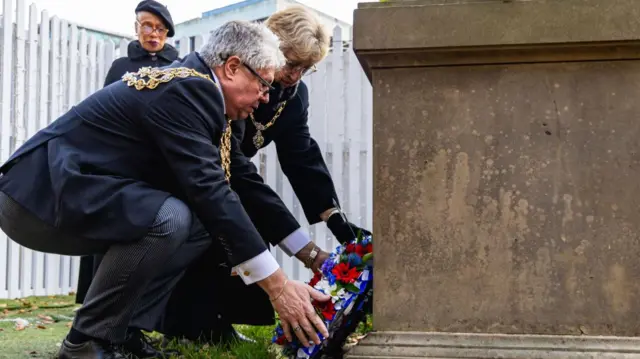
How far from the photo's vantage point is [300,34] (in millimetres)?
3438

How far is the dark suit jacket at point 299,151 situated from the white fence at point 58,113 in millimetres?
2916

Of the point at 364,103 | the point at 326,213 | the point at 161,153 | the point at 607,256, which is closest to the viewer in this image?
the point at 607,256

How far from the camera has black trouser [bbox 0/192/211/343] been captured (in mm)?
2689

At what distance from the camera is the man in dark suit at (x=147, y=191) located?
2562 millimetres

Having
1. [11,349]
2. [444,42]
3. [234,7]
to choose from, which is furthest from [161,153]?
[234,7]

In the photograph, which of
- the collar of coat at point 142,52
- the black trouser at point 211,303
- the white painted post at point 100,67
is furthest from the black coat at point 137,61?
the white painted post at point 100,67

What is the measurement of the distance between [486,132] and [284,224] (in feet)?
4.16

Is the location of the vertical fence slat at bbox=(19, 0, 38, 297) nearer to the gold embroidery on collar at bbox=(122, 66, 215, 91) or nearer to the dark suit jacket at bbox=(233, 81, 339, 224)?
the dark suit jacket at bbox=(233, 81, 339, 224)

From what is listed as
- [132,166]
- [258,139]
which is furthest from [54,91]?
[132,166]

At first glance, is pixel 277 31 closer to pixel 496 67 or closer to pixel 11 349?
pixel 496 67

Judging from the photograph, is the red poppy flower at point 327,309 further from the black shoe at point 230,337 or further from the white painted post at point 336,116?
the white painted post at point 336,116

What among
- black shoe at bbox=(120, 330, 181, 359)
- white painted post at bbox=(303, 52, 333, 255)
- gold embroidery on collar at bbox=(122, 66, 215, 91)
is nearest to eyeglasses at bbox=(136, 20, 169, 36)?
gold embroidery on collar at bbox=(122, 66, 215, 91)

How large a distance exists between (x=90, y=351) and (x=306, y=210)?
1221 millimetres

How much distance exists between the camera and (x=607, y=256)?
232 cm
